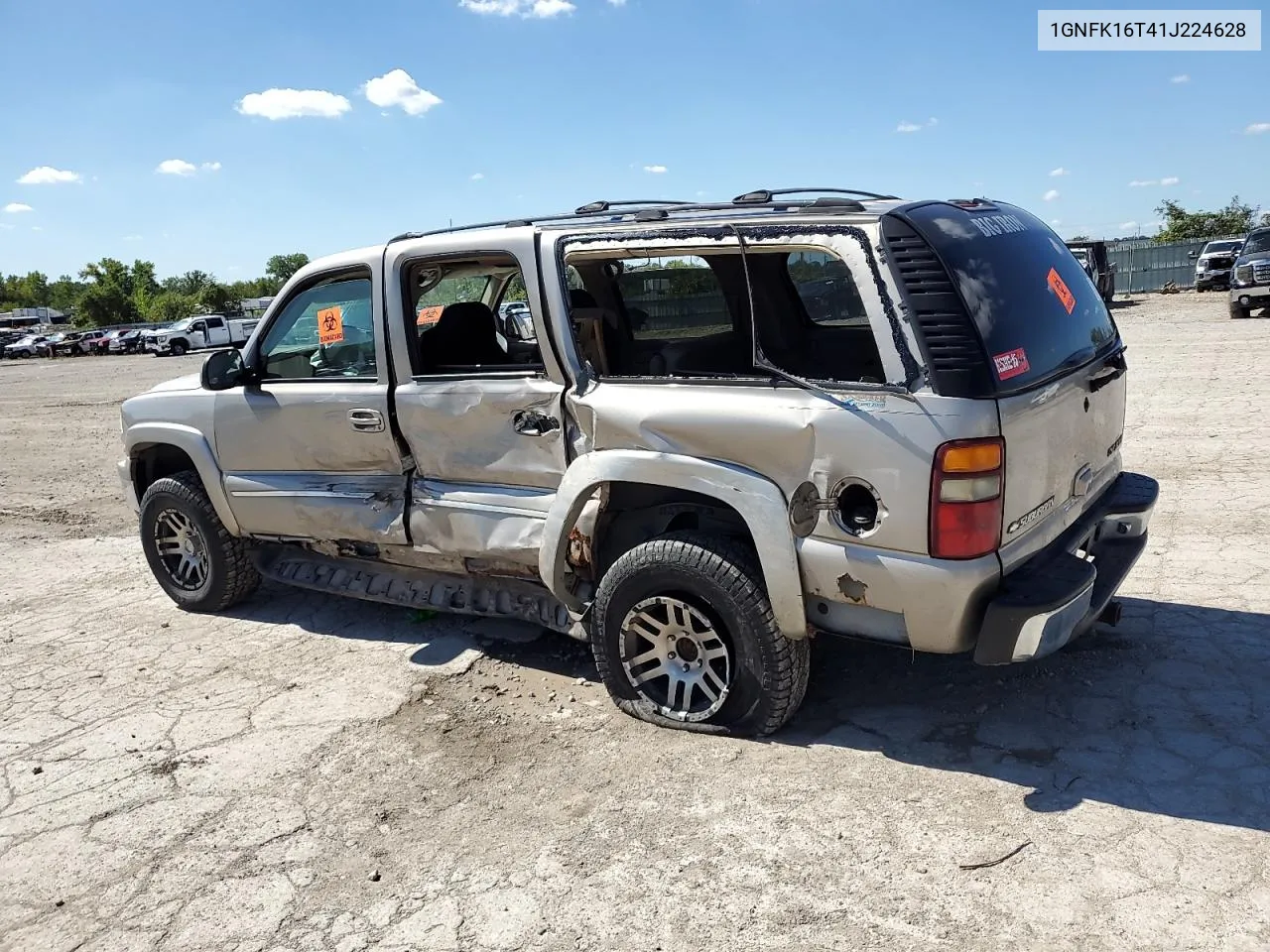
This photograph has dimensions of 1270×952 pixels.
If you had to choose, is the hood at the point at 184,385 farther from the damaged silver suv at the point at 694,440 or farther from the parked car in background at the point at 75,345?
the parked car in background at the point at 75,345

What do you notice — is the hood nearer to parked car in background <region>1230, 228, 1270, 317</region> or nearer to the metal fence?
parked car in background <region>1230, 228, 1270, 317</region>

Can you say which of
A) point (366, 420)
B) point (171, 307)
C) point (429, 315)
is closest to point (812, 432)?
point (429, 315)

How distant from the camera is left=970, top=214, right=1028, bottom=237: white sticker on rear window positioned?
11.4 ft

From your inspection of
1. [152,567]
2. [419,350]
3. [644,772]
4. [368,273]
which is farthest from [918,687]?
[152,567]

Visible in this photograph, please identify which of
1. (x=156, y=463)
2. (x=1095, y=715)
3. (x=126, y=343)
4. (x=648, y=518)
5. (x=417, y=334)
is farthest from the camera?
(x=126, y=343)

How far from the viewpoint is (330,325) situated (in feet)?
15.9

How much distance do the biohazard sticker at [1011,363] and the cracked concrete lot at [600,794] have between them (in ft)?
4.54

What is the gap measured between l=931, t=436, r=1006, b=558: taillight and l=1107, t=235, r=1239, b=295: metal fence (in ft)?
120

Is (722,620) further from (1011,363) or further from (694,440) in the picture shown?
(1011,363)

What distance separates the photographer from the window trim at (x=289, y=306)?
457cm

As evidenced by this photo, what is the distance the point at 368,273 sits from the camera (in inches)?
181

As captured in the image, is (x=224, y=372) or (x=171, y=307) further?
(x=171, y=307)

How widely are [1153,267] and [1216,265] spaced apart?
21.0 feet

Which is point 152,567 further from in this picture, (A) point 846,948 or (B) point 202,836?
(A) point 846,948
